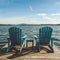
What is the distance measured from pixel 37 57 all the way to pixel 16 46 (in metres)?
2.03

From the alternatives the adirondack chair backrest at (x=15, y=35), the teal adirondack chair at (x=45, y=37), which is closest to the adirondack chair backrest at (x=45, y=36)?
the teal adirondack chair at (x=45, y=37)

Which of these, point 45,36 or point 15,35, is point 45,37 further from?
point 15,35

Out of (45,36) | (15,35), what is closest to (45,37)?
(45,36)

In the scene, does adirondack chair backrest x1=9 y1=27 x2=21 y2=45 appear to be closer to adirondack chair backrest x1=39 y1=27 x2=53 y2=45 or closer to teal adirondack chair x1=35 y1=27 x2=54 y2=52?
teal adirondack chair x1=35 y1=27 x2=54 y2=52

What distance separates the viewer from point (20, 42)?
265 inches

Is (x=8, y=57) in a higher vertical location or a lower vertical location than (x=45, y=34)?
lower

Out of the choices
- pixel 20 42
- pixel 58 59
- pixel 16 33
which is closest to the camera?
pixel 58 59

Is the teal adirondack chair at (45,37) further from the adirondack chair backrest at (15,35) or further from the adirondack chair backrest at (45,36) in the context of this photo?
the adirondack chair backrest at (15,35)

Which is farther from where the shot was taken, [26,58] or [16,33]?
[16,33]

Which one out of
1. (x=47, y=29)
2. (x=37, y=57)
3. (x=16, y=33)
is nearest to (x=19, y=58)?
(x=37, y=57)

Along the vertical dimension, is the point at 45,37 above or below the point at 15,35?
below

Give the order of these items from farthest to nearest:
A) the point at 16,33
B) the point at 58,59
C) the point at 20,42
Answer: the point at 16,33 < the point at 20,42 < the point at 58,59

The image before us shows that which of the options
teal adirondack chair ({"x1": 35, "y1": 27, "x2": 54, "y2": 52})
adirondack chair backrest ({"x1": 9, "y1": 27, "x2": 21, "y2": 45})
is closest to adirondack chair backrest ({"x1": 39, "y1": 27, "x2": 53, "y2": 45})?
teal adirondack chair ({"x1": 35, "y1": 27, "x2": 54, "y2": 52})

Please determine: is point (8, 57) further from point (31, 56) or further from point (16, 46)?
point (16, 46)
